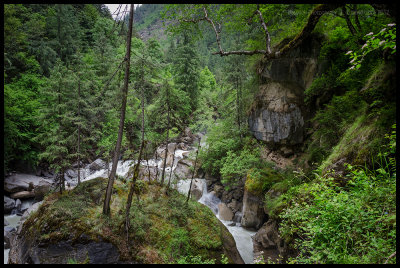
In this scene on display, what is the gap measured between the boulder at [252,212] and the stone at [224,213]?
4.65ft

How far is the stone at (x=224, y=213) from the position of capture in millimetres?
13844

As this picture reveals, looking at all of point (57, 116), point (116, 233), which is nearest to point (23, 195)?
point (57, 116)

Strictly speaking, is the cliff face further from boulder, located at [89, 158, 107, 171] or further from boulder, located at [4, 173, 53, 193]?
boulder, located at [4, 173, 53, 193]

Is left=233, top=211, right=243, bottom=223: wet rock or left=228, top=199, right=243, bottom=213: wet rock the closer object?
left=233, top=211, right=243, bottom=223: wet rock

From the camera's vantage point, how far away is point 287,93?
12.8 meters

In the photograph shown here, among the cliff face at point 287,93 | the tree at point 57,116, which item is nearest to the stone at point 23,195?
the tree at point 57,116

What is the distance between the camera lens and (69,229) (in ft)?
25.1

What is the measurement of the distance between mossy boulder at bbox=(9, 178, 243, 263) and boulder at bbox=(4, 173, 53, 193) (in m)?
7.06

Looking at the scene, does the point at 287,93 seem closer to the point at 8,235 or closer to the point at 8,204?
the point at 8,235

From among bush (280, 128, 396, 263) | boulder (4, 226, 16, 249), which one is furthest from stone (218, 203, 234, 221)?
boulder (4, 226, 16, 249)

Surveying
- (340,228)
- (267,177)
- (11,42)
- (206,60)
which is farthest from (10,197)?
(206,60)

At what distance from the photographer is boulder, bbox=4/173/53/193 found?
14559mm

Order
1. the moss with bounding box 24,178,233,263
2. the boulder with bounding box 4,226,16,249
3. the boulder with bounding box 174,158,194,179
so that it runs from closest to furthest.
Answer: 1. the moss with bounding box 24,178,233,263
2. the boulder with bounding box 4,226,16,249
3. the boulder with bounding box 174,158,194,179

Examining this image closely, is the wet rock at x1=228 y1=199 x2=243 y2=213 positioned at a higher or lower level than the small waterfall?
higher
